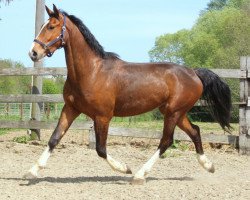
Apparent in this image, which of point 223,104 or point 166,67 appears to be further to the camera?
point 223,104

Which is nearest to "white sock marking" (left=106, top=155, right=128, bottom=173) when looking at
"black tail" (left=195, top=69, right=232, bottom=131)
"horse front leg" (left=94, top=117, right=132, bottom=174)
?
"horse front leg" (left=94, top=117, right=132, bottom=174)

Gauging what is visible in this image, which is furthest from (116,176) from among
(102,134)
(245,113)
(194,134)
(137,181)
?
(245,113)

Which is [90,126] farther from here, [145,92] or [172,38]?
[172,38]

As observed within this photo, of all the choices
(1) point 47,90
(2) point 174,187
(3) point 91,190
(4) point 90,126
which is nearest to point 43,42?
(3) point 91,190

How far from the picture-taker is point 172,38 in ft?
171

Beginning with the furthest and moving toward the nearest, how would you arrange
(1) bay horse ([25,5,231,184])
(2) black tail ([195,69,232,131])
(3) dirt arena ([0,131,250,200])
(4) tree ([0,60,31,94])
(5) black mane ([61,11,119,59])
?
(4) tree ([0,60,31,94]), (2) black tail ([195,69,232,131]), (5) black mane ([61,11,119,59]), (1) bay horse ([25,5,231,184]), (3) dirt arena ([0,131,250,200])

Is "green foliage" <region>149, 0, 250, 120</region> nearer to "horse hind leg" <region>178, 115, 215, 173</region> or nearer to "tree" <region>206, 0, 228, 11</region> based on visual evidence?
"tree" <region>206, 0, 228, 11</region>

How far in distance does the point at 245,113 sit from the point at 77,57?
413 cm

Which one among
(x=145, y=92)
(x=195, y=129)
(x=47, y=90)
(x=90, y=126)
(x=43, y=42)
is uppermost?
(x=43, y=42)

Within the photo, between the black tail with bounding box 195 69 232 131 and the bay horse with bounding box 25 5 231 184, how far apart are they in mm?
280

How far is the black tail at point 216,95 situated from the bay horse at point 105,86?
0.92 feet

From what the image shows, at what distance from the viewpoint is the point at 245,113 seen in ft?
28.6

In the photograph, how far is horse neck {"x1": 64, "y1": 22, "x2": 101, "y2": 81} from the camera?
5.74m

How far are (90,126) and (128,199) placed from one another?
190 inches
